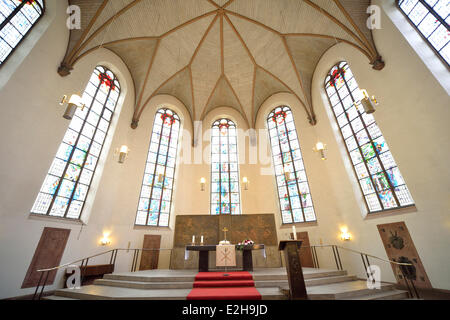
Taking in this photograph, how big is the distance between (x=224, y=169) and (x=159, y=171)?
442 cm

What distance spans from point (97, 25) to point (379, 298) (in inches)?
507

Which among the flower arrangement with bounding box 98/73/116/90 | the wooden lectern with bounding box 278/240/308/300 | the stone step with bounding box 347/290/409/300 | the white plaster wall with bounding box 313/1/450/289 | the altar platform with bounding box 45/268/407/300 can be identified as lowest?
the stone step with bounding box 347/290/409/300

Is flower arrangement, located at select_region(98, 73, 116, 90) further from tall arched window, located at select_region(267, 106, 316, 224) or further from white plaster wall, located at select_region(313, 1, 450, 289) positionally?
white plaster wall, located at select_region(313, 1, 450, 289)

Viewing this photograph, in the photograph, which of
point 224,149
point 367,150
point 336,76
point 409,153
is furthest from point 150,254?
point 336,76

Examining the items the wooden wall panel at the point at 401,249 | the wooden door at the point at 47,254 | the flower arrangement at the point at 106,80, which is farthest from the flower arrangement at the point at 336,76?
the wooden door at the point at 47,254

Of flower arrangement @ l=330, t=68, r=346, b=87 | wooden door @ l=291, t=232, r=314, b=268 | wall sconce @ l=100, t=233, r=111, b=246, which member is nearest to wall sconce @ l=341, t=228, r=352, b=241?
wooden door @ l=291, t=232, r=314, b=268

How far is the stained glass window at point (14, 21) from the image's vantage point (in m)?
5.37

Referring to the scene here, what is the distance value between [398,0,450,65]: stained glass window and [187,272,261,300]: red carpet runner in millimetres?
8386

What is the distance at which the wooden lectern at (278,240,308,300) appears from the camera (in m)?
3.76

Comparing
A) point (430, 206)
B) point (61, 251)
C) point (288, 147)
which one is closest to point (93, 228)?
point (61, 251)

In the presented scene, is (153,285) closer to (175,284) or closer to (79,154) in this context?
(175,284)

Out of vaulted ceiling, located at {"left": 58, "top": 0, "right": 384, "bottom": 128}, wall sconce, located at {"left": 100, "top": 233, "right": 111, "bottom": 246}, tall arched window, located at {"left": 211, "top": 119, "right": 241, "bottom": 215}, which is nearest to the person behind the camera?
wall sconce, located at {"left": 100, "top": 233, "right": 111, "bottom": 246}

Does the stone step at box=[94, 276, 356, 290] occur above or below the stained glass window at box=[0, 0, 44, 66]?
below

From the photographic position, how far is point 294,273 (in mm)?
3902
